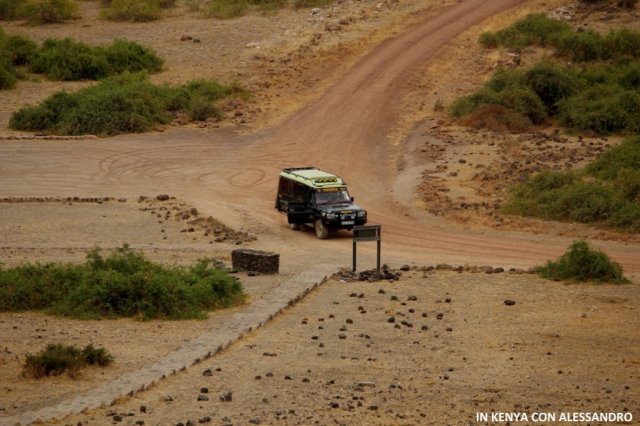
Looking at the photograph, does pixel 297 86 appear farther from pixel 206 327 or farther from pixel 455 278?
pixel 206 327

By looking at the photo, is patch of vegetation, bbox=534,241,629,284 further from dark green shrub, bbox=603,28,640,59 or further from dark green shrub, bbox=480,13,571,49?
dark green shrub, bbox=480,13,571,49

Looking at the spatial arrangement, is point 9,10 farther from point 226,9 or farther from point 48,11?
point 226,9

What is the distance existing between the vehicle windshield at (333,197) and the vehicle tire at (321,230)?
0.60 m

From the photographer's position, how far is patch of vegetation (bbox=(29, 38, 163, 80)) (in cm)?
5481

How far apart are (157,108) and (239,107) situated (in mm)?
3283

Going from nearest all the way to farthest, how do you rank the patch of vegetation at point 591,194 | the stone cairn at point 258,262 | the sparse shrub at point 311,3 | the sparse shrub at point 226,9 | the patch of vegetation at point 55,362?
the patch of vegetation at point 55,362
the stone cairn at point 258,262
the patch of vegetation at point 591,194
the sparse shrub at point 226,9
the sparse shrub at point 311,3

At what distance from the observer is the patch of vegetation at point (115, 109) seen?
47.6m

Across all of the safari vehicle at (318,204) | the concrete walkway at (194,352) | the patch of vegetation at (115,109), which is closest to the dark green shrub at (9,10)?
the patch of vegetation at (115,109)

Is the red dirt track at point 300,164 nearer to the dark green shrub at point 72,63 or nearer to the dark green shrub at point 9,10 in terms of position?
the dark green shrub at point 72,63

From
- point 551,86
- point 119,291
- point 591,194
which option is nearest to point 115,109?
point 551,86

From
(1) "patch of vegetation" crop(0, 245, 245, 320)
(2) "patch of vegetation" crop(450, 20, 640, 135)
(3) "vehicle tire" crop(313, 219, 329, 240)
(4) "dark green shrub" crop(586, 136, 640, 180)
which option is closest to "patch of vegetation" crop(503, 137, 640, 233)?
(4) "dark green shrub" crop(586, 136, 640, 180)

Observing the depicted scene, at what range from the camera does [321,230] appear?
109ft

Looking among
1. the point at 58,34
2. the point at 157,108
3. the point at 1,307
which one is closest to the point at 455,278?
the point at 1,307

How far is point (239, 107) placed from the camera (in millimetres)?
50000
